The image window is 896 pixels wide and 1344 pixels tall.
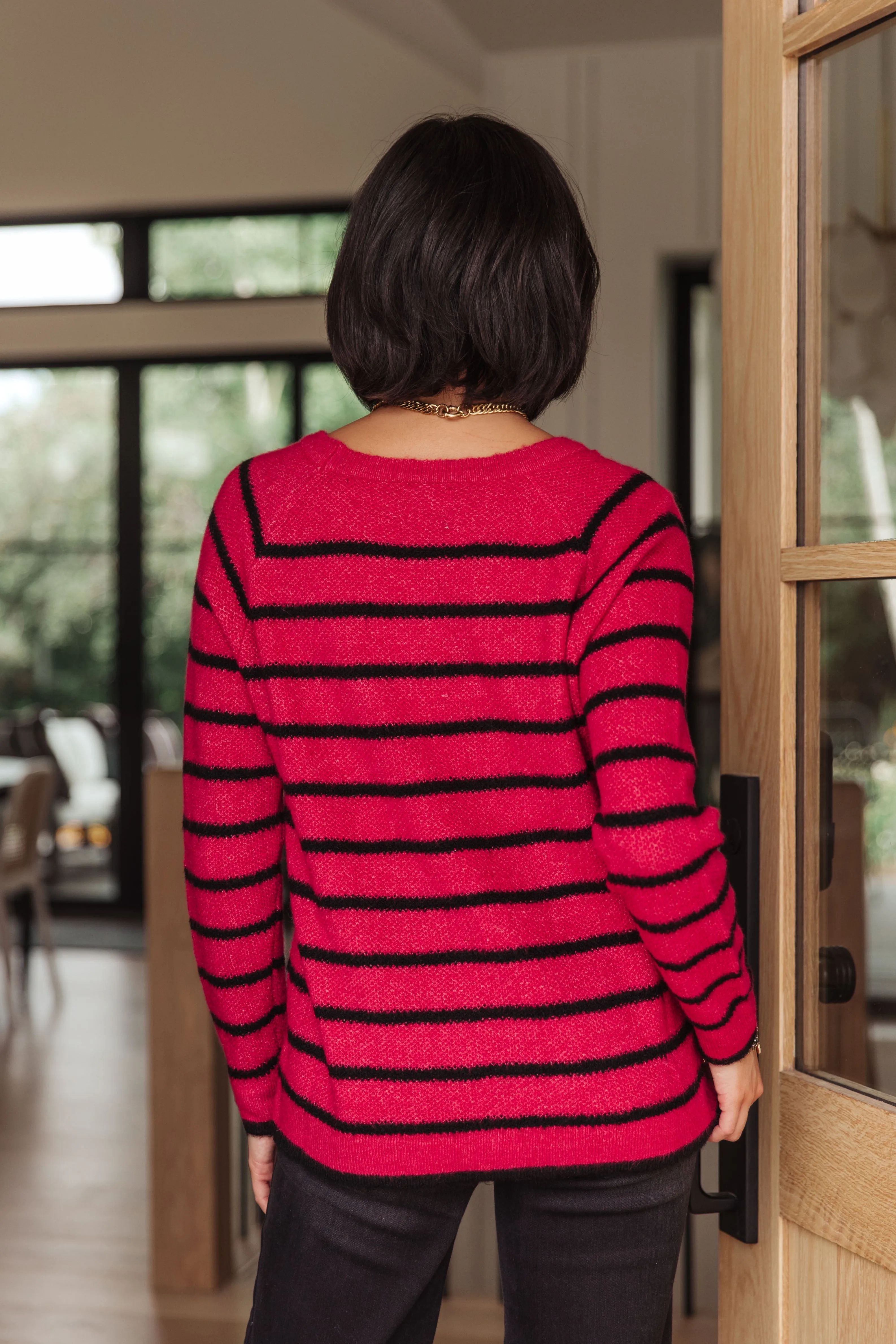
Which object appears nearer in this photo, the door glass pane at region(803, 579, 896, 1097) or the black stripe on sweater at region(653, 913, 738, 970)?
the black stripe on sweater at region(653, 913, 738, 970)

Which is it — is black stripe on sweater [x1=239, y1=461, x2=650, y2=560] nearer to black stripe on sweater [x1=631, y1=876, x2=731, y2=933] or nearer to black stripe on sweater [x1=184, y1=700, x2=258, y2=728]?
black stripe on sweater [x1=184, y1=700, x2=258, y2=728]

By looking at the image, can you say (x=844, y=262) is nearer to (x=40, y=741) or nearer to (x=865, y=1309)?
(x=865, y=1309)

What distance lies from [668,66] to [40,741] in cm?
472

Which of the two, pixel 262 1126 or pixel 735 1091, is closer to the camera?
pixel 735 1091

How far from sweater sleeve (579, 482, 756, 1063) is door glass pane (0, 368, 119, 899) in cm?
635

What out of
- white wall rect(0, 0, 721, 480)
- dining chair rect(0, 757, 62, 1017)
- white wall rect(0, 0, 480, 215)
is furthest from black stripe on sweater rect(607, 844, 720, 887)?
dining chair rect(0, 757, 62, 1017)

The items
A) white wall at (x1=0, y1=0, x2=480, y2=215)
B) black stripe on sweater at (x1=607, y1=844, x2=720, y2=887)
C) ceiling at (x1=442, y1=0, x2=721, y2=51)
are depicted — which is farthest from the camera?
white wall at (x1=0, y1=0, x2=480, y2=215)

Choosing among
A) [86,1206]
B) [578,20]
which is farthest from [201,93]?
[86,1206]

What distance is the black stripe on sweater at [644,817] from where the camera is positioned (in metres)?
0.93

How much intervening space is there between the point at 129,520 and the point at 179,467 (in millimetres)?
376

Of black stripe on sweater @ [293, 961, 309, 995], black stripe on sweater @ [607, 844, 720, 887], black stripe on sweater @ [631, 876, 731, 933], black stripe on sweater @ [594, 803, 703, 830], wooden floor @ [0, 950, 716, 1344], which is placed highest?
black stripe on sweater @ [594, 803, 703, 830]

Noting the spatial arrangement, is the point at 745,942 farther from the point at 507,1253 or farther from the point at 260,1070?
the point at 260,1070

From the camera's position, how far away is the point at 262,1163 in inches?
45.4

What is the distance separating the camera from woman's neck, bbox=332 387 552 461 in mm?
1008
